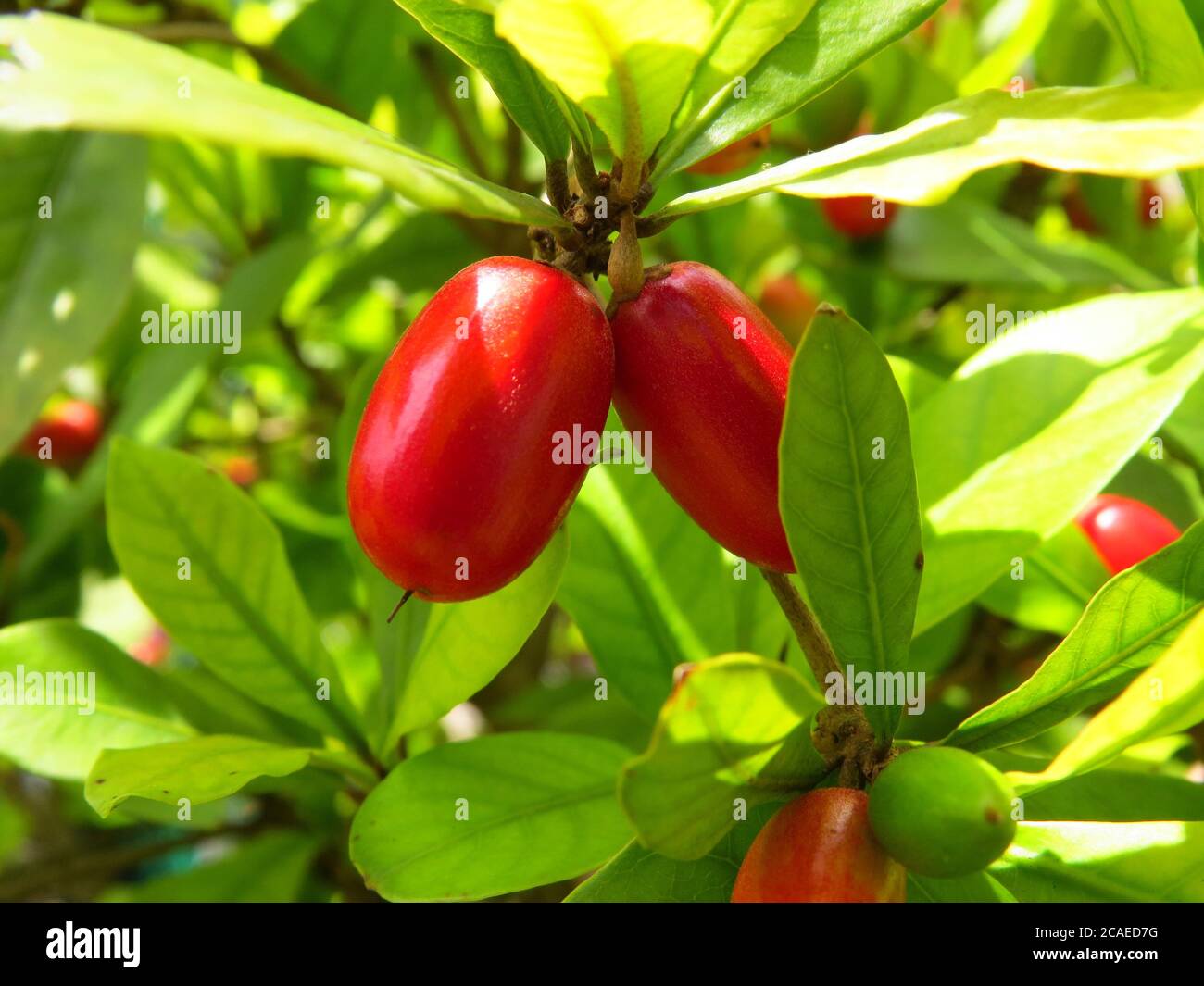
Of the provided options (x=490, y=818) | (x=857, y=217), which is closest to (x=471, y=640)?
(x=490, y=818)

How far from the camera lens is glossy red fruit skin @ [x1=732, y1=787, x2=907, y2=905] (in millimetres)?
529

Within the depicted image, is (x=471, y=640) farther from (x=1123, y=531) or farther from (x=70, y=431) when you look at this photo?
(x=70, y=431)

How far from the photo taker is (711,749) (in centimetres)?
50

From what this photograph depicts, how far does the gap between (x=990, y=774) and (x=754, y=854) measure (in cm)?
12

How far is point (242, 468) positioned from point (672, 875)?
50.9 inches

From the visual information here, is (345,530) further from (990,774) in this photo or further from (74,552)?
(990,774)

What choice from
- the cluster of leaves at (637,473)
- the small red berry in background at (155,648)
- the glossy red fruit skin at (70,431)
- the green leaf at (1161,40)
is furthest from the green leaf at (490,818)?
the small red berry in background at (155,648)

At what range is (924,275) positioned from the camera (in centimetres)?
119

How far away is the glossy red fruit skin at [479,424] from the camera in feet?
1.73

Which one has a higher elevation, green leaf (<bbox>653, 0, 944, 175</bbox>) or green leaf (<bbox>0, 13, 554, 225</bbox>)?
green leaf (<bbox>653, 0, 944, 175</bbox>)

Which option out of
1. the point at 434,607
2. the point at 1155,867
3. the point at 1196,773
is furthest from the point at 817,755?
the point at 1196,773

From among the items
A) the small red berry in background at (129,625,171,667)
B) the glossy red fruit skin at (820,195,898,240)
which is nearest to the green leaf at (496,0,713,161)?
the glossy red fruit skin at (820,195,898,240)

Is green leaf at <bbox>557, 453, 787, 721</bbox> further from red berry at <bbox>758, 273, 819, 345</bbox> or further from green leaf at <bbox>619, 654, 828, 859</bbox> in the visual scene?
red berry at <bbox>758, 273, 819, 345</bbox>

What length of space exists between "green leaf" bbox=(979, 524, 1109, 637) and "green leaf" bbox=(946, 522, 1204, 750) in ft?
0.71
